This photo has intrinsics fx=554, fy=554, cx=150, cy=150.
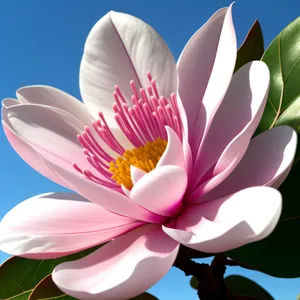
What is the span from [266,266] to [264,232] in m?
0.30

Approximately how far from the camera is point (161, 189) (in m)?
1.01

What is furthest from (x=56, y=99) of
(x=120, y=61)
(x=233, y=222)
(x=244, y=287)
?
(x=244, y=287)

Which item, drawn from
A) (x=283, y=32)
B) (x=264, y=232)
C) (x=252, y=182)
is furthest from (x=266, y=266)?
(x=283, y=32)

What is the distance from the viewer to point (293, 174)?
1.22m

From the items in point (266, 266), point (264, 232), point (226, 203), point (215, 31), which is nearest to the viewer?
point (264, 232)

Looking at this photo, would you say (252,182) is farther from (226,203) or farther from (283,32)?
(283,32)

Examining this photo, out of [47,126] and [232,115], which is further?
[47,126]

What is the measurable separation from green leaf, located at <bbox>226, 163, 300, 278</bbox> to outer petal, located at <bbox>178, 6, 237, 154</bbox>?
0.24 metres

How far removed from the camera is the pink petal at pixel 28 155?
1.21 metres

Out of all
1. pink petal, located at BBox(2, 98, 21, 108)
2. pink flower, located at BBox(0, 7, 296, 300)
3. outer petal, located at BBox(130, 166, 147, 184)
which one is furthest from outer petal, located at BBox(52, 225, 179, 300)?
pink petal, located at BBox(2, 98, 21, 108)

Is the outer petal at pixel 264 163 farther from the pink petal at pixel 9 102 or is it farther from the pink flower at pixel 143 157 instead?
the pink petal at pixel 9 102

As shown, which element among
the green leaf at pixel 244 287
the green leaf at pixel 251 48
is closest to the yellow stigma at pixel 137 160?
the green leaf at pixel 251 48

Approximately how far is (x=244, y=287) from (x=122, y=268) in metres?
0.86

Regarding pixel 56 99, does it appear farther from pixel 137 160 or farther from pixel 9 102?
pixel 137 160
